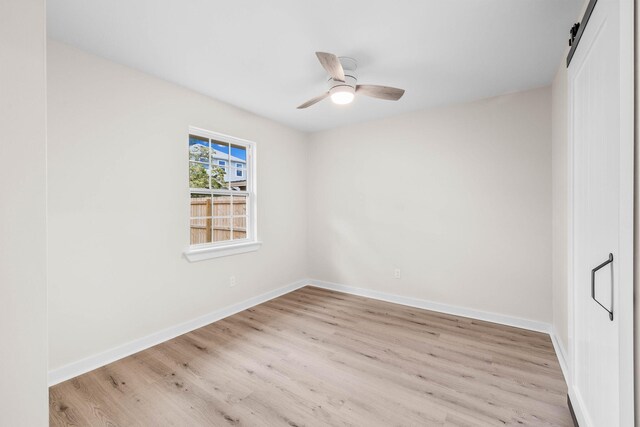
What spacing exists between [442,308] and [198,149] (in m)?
3.46

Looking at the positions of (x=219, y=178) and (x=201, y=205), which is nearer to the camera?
(x=201, y=205)

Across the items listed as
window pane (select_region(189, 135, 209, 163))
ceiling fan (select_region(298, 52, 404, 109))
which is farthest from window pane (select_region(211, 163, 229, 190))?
ceiling fan (select_region(298, 52, 404, 109))

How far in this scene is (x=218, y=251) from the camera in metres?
3.28

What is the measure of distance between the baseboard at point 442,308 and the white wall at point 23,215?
3.46 metres

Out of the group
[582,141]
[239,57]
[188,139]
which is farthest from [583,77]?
[188,139]

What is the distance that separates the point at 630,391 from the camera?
99cm

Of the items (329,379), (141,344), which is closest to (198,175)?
(141,344)

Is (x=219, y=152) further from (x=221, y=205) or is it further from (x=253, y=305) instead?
(x=253, y=305)

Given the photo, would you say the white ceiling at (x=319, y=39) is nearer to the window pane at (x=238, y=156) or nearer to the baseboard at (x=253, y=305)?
the window pane at (x=238, y=156)

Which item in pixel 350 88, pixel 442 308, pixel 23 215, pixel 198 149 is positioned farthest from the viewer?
pixel 442 308

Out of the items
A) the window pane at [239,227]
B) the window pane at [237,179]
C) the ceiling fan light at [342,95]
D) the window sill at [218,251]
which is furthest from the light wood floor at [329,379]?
the ceiling fan light at [342,95]

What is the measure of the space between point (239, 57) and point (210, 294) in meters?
2.44

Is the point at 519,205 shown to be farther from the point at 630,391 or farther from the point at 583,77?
the point at 630,391

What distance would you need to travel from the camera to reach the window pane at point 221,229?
3451 mm
